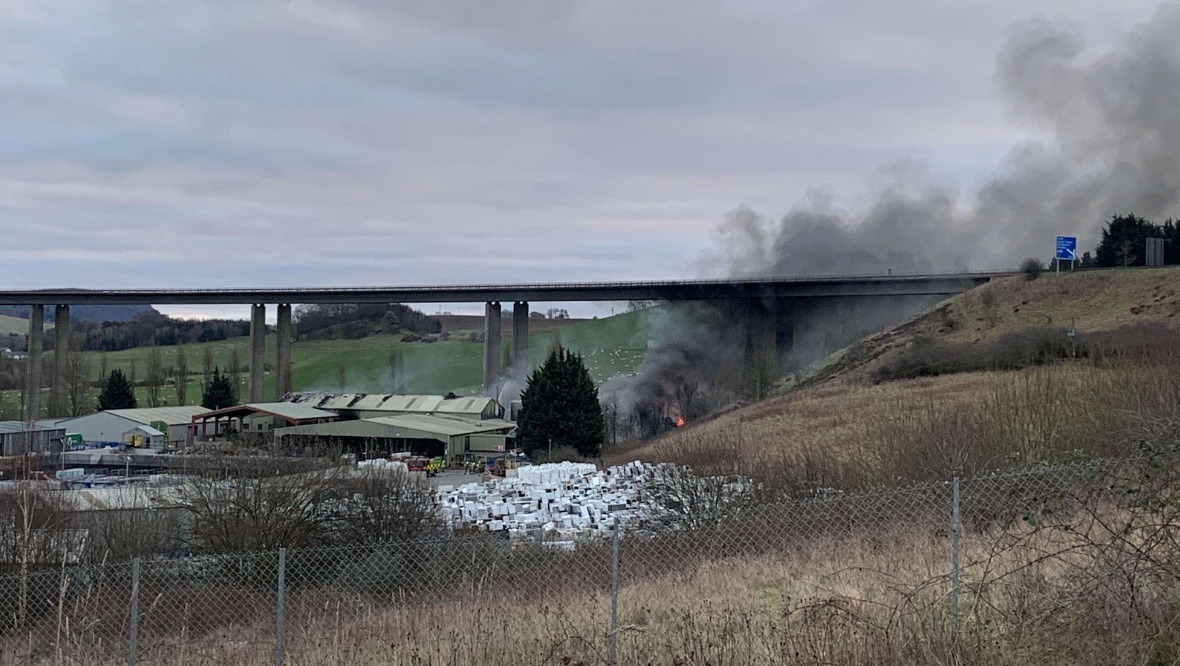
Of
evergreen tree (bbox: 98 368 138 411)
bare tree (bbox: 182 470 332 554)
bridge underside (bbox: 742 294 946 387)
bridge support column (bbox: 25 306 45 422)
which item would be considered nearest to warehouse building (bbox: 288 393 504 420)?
evergreen tree (bbox: 98 368 138 411)

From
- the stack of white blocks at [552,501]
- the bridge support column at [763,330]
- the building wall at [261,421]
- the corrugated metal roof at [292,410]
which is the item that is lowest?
the stack of white blocks at [552,501]

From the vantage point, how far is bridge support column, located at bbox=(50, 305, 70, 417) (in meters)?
93.8

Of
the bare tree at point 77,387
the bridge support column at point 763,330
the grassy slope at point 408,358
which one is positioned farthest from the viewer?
the grassy slope at point 408,358

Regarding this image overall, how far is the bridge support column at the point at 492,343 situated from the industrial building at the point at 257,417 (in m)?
15.3

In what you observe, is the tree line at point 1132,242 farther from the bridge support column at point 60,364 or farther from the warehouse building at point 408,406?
the bridge support column at point 60,364

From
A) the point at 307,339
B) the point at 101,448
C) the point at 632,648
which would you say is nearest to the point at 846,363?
the point at 101,448

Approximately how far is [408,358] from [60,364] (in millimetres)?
50541

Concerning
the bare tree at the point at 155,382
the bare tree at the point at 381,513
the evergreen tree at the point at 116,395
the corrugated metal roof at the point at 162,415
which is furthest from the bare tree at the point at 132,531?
the bare tree at the point at 155,382

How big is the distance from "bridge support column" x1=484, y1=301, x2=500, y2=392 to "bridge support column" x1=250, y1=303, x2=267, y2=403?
20.6m

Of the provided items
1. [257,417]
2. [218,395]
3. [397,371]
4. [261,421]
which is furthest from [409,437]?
[397,371]

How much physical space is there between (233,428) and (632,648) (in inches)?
2746

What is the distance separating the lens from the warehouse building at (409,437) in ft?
218

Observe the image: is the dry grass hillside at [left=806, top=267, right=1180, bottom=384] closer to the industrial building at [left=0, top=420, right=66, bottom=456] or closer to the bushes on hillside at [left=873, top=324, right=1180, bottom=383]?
the bushes on hillside at [left=873, top=324, right=1180, bottom=383]

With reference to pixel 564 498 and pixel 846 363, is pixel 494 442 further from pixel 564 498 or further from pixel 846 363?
pixel 564 498
